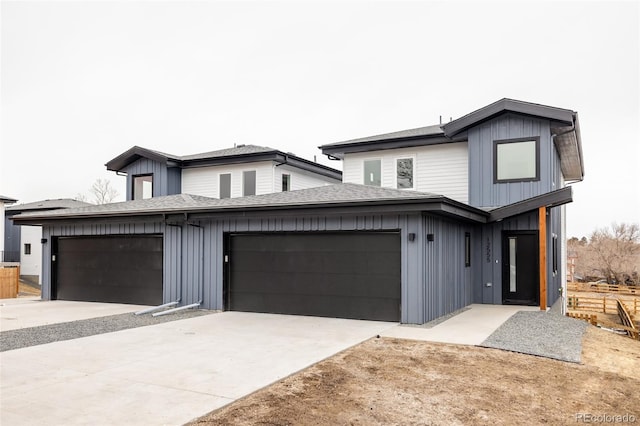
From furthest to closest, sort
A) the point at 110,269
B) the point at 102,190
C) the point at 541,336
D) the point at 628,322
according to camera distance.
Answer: the point at 102,190 → the point at 628,322 → the point at 110,269 → the point at 541,336

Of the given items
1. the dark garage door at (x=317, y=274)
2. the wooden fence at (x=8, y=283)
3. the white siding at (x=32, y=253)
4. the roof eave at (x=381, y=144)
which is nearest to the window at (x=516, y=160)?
the roof eave at (x=381, y=144)

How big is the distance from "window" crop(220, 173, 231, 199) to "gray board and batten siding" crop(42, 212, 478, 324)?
17.6ft

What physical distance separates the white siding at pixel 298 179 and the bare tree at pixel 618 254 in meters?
30.4

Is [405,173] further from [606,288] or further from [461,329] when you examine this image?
[606,288]

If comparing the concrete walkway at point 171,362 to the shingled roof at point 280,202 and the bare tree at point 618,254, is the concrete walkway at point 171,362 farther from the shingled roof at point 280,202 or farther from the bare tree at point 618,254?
the bare tree at point 618,254

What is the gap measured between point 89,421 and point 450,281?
901 cm

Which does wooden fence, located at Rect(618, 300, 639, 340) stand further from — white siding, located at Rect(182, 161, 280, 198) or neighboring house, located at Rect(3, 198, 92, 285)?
neighboring house, located at Rect(3, 198, 92, 285)

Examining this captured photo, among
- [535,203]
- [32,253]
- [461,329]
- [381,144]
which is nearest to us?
[461,329]

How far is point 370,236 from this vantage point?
1074 cm

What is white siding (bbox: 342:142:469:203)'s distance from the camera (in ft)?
48.5

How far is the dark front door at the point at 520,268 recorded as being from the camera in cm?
1335

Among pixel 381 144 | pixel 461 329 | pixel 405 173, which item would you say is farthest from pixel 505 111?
pixel 461 329

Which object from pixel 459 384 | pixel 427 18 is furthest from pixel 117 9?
pixel 459 384

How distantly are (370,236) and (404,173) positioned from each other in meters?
5.50
